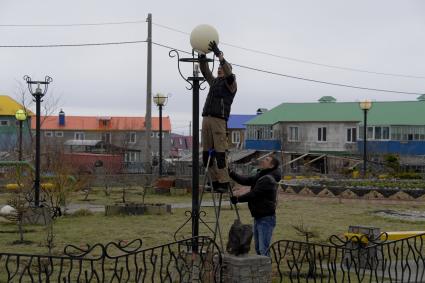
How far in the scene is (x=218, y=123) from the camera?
305 inches

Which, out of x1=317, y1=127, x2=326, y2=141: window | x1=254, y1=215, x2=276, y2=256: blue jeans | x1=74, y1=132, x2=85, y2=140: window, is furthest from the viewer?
x1=74, y1=132, x2=85, y2=140: window

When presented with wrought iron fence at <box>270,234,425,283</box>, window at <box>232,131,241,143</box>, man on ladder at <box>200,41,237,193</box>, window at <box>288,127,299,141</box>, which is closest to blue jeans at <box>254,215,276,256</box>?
wrought iron fence at <box>270,234,425,283</box>

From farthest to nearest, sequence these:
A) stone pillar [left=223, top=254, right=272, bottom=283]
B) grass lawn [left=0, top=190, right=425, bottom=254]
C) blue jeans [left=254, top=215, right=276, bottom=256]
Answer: grass lawn [left=0, top=190, right=425, bottom=254]
blue jeans [left=254, top=215, right=276, bottom=256]
stone pillar [left=223, top=254, right=272, bottom=283]

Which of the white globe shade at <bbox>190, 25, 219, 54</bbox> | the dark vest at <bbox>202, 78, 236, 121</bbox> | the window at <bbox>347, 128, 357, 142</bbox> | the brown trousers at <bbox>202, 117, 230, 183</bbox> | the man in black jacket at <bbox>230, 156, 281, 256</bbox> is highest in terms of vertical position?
the window at <bbox>347, 128, 357, 142</bbox>

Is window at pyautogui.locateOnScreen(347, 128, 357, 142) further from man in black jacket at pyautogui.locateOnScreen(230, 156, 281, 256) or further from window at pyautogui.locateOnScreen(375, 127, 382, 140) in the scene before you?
man in black jacket at pyautogui.locateOnScreen(230, 156, 281, 256)

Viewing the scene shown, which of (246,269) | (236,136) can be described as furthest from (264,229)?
(236,136)

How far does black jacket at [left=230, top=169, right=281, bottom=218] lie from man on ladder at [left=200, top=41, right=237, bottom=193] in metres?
0.47

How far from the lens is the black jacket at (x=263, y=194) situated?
8.16 meters

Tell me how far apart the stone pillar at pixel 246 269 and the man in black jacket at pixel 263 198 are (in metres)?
1.61

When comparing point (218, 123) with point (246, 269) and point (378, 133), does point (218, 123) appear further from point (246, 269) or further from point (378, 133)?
point (378, 133)

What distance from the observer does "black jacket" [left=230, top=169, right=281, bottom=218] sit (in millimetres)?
8164

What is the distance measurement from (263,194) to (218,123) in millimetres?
1168

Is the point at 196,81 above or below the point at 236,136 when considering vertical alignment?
below

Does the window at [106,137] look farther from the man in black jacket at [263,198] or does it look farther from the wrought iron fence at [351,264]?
the man in black jacket at [263,198]
